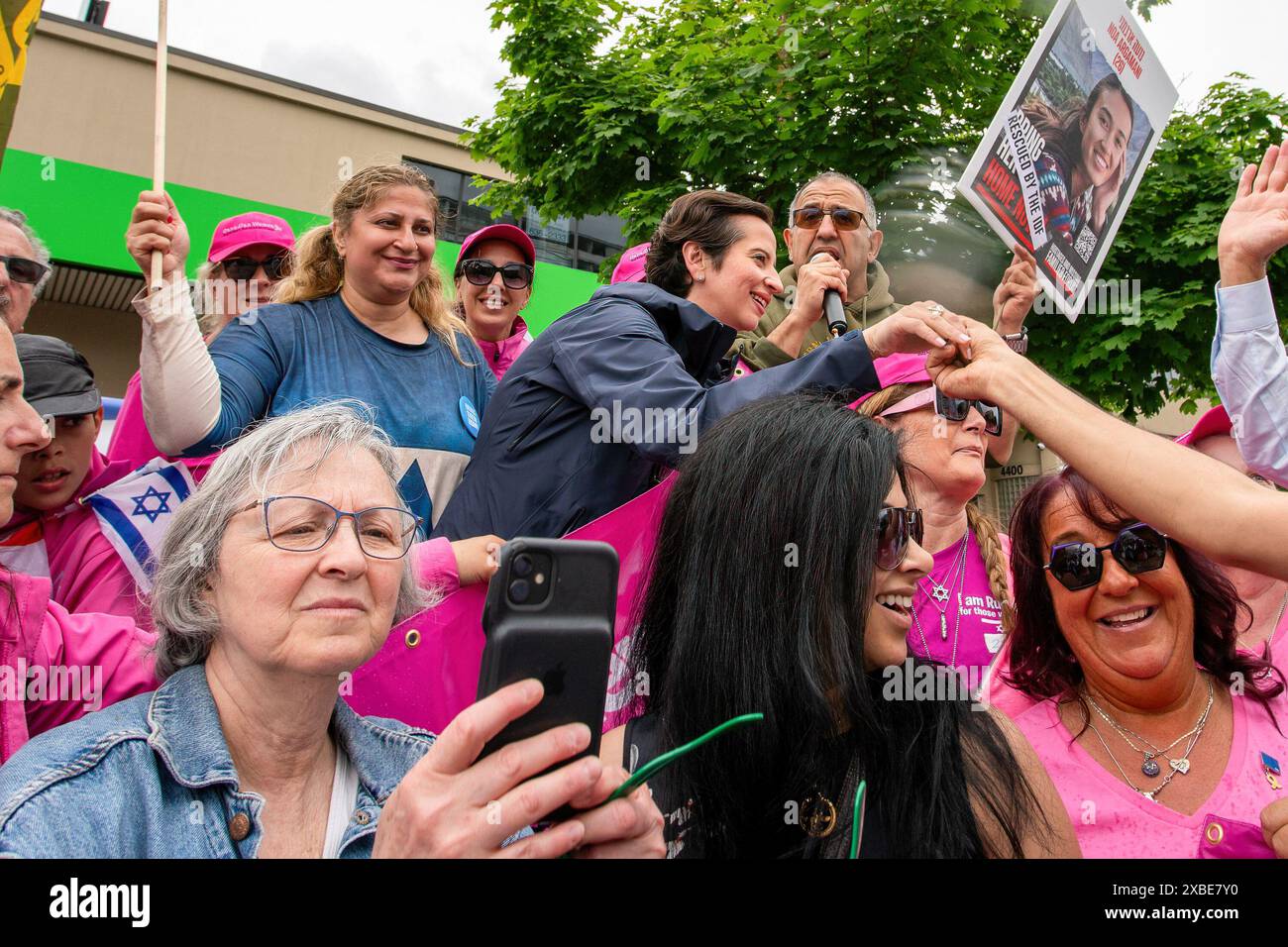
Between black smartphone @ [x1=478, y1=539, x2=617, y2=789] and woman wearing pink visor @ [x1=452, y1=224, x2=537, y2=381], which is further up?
woman wearing pink visor @ [x1=452, y1=224, x2=537, y2=381]

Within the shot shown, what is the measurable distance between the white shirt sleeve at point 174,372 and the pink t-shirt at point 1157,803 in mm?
2137

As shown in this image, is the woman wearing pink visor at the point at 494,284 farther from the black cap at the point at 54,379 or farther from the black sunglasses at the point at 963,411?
the black sunglasses at the point at 963,411

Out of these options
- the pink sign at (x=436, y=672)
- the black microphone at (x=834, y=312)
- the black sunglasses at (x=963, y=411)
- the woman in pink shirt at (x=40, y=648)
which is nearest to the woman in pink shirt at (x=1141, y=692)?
the black sunglasses at (x=963, y=411)

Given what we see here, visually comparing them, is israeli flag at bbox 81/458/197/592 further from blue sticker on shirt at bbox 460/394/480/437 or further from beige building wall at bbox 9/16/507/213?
beige building wall at bbox 9/16/507/213

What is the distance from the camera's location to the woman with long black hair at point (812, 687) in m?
1.83

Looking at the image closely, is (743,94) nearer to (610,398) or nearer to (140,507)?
(610,398)

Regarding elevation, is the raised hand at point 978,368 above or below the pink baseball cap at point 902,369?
below

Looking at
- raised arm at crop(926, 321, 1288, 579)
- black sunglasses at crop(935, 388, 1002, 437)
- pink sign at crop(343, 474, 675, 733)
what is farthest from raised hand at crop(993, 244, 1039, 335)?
pink sign at crop(343, 474, 675, 733)

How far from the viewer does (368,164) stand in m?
3.36

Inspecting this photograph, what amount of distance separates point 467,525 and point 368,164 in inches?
59.0

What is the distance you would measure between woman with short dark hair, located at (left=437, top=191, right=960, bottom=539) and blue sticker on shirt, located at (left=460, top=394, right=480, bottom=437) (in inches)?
10.7

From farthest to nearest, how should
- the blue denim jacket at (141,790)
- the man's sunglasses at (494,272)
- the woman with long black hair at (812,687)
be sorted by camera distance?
the man's sunglasses at (494,272) < the woman with long black hair at (812,687) < the blue denim jacket at (141,790)

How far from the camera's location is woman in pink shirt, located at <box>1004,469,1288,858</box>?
2184 mm
